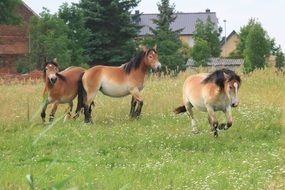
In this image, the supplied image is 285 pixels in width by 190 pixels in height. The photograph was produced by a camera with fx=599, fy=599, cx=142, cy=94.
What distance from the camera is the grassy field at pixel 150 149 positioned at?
745 centimetres

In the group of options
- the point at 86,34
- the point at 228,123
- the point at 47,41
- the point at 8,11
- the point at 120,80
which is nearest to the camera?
the point at 228,123

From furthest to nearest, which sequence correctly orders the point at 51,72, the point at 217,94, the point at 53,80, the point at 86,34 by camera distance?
1. the point at 86,34
2. the point at 51,72
3. the point at 53,80
4. the point at 217,94

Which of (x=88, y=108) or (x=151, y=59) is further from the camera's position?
(x=151, y=59)

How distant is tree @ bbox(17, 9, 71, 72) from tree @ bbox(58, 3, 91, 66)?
755 mm

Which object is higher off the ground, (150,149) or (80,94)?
(80,94)

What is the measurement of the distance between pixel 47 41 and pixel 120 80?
23158 millimetres

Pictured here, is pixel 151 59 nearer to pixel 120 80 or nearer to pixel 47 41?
pixel 120 80

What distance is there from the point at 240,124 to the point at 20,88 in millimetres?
10654

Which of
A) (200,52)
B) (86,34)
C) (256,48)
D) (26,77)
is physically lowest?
(26,77)

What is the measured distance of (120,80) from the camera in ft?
46.5

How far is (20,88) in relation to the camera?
2114 centimetres

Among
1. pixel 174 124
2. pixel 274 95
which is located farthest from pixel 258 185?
pixel 274 95

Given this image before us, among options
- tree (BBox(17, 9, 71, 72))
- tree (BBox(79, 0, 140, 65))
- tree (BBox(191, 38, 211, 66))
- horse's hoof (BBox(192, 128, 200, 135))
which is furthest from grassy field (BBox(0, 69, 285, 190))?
tree (BBox(191, 38, 211, 66))

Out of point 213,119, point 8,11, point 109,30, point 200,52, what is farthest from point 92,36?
point 213,119
